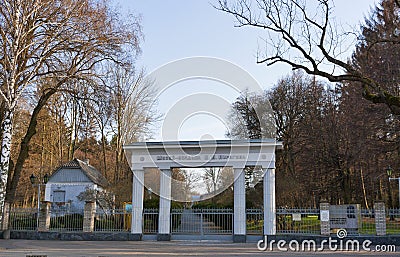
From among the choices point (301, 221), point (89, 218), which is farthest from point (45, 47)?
point (301, 221)

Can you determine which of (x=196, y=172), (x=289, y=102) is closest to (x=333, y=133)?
(x=289, y=102)

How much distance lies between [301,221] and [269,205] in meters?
1.68

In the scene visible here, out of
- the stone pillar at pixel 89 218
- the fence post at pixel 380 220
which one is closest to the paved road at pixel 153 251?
the fence post at pixel 380 220

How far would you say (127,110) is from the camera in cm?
3158

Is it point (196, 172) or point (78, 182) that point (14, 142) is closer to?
point (78, 182)

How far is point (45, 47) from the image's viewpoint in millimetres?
19578

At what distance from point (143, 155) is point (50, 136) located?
17417 mm

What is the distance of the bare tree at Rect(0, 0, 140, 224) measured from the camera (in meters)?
17.9

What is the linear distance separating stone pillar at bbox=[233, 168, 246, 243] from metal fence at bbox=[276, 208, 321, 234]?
1689mm

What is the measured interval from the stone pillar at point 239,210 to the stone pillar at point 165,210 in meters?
3.20

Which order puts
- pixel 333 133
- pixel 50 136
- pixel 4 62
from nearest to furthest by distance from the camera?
pixel 4 62, pixel 333 133, pixel 50 136

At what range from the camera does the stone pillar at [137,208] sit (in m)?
21.4

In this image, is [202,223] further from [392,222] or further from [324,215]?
[392,222]

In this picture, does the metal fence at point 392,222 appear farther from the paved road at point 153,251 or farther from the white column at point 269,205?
the white column at point 269,205
